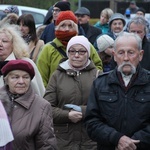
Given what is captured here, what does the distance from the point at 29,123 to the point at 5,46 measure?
6.04 feet

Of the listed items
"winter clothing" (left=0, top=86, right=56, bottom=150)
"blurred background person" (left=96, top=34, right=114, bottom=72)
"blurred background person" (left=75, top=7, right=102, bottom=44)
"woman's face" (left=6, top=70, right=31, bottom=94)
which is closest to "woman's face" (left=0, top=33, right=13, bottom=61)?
"woman's face" (left=6, top=70, right=31, bottom=94)

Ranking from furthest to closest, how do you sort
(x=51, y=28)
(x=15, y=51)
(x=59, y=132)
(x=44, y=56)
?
(x=51, y=28), (x=44, y=56), (x=15, y=51), (x=59, y=132)

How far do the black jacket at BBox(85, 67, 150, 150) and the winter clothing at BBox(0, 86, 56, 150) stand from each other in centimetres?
44

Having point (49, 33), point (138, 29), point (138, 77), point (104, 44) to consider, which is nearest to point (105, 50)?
point (104, 44)

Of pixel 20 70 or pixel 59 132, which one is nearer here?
pixel 20 70

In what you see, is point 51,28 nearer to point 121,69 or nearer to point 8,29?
point 8,29

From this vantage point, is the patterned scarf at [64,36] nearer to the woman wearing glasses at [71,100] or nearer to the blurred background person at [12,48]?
the blurred background person at [12,48]

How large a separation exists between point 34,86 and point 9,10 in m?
5.76

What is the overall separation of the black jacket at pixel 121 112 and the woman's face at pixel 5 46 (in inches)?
79.5

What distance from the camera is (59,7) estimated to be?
37.0 feet

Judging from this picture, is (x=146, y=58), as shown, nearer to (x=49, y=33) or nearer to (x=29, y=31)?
(x=29, y=31)

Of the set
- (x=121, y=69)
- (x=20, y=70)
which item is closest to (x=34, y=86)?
(x=20, y=70)

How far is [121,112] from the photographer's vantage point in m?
5.88

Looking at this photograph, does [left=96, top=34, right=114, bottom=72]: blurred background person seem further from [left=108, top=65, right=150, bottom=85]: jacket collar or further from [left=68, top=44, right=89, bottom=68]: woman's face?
[left=108, top=65, right=150, bottom=85]: jacket collar
